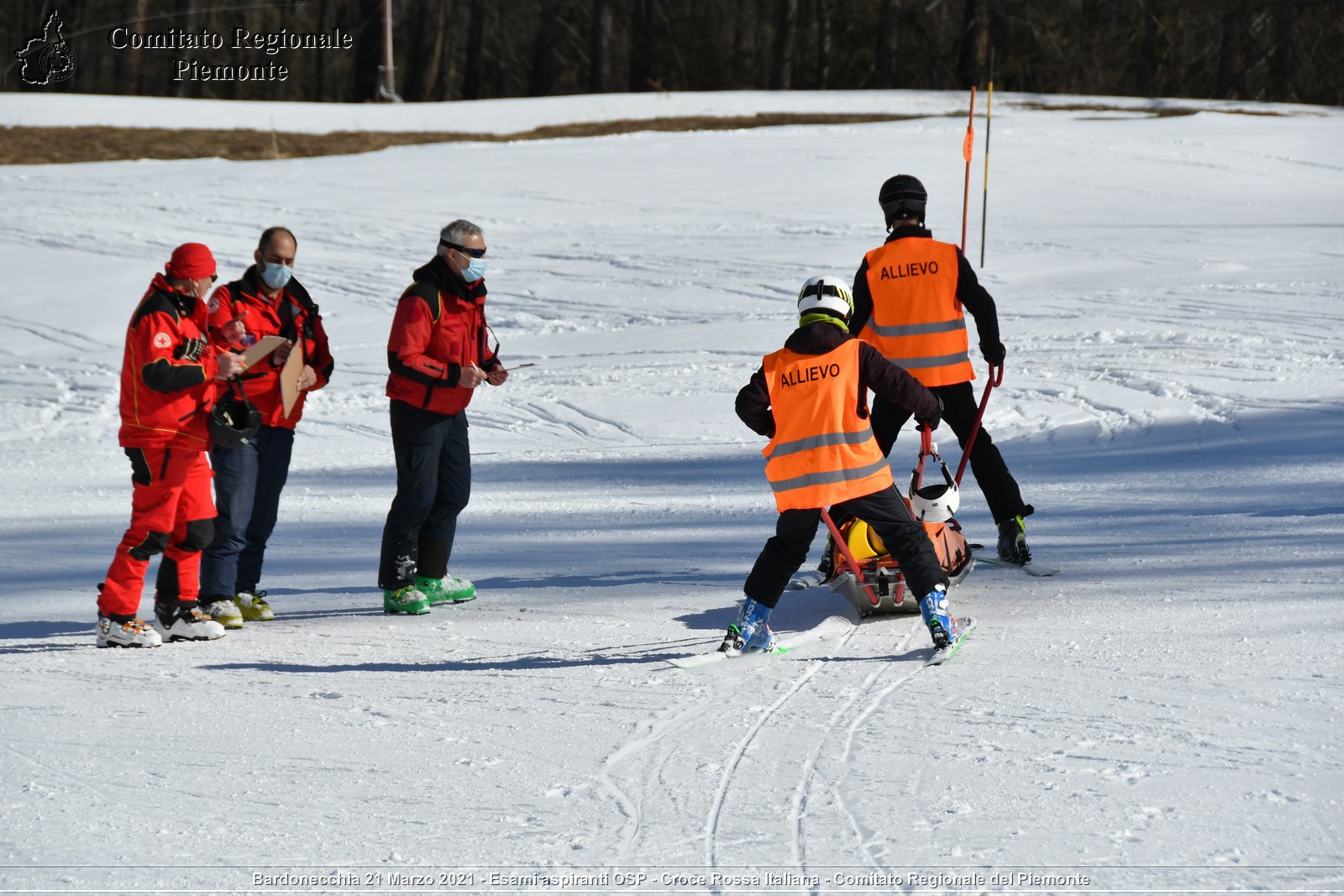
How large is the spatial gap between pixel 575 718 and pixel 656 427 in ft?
21.6

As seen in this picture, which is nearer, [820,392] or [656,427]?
[820,392]

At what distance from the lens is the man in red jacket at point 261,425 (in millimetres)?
6590

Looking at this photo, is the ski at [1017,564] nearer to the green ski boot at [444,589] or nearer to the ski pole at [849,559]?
the ski pole at [849,559]

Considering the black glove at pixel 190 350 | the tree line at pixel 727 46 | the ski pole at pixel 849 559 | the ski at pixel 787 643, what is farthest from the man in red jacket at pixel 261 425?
the tree line at pixel 727 46

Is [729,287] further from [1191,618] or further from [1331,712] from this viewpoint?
[1331,712]

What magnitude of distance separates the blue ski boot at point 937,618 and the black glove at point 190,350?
10.1 ft

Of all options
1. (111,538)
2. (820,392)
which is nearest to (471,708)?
(820,392)

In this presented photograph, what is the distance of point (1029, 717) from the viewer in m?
4.82

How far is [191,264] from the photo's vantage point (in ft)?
19.9

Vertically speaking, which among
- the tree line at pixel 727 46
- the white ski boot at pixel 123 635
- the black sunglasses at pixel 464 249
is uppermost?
the tree line at pixel 727 46

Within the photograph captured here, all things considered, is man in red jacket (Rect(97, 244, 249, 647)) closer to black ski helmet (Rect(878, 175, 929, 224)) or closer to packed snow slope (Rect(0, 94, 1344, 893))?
packed snow slope (Rect(0, 94, 1344, 893))

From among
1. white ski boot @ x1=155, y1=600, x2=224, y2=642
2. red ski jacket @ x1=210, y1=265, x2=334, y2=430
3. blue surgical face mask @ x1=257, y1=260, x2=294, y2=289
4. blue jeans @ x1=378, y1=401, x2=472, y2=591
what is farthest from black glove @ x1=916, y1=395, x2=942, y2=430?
white ski boot @ x1=155, y1=600, x2=224, y2=642

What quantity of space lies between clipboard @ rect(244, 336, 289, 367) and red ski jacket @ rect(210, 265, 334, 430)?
0.05 metres

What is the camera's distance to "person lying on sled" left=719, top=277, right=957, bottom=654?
5.48m
